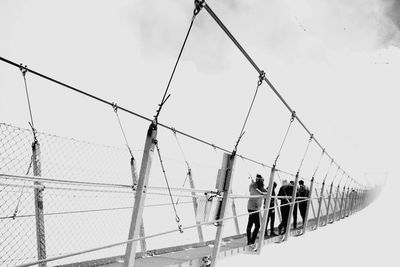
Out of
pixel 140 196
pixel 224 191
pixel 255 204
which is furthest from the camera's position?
pixel 255 204

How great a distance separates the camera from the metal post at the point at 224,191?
3.66 m

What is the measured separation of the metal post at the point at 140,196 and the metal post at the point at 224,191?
141cm

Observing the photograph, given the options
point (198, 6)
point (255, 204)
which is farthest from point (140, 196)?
point (255, 204)

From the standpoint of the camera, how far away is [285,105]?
17.6 feet

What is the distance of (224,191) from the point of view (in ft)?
12.1

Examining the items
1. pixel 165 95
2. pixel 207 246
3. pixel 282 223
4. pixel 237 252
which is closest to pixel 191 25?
pixel 165 95

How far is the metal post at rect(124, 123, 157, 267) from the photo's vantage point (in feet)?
7.69

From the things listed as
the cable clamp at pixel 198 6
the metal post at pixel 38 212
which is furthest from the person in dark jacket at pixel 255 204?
the cable clamp at pixel 198 6

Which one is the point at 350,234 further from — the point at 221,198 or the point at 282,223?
the point at 221,198

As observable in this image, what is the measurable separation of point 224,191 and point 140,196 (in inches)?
57.8

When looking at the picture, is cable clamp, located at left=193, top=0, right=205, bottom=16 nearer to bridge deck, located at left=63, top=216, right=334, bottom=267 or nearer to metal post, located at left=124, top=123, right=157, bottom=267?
metal post, located at left=124, top=123, right=157, bottom=267

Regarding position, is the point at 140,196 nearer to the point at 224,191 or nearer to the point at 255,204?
the point at 224,191

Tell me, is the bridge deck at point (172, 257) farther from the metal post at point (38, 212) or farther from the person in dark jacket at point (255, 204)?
the person in dark jacket at point (255, 204)

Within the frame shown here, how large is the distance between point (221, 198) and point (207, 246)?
2.17m
